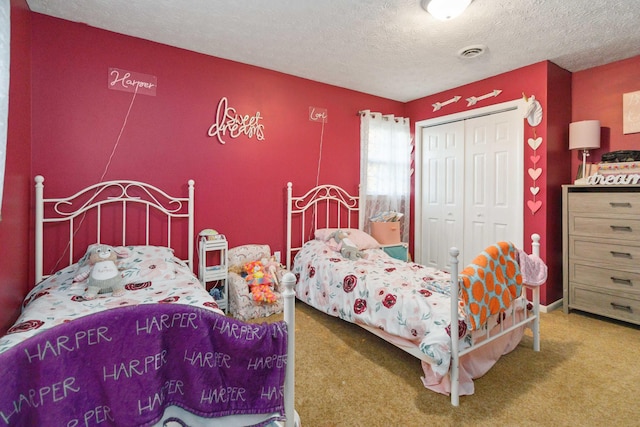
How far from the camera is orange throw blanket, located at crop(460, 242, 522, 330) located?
1763 millimetres

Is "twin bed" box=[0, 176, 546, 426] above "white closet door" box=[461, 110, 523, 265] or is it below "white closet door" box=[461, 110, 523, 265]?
below

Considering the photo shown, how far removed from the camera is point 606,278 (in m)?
2.85

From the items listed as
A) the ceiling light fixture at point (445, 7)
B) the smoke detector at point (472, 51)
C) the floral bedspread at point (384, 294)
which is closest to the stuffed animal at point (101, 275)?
the floral bedspread at point (384, 294)

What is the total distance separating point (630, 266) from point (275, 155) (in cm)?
334

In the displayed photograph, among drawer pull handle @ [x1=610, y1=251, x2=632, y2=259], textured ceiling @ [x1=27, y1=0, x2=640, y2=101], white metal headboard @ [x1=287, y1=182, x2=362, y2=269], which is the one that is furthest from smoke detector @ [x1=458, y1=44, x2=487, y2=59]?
drawer pull handle @ [x1=610, y1=251, x2=632, y2=259]

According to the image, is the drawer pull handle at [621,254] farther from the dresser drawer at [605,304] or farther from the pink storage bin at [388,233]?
the pink storage bin at [388,233]

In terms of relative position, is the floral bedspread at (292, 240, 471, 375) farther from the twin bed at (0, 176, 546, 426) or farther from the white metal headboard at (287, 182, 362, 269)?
the white metal headboard at (287, 182, 362, 269)

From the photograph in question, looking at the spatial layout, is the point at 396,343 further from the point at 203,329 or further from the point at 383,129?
the point at 383,129

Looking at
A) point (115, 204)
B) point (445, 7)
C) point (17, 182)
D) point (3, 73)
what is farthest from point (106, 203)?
point (445, 7)

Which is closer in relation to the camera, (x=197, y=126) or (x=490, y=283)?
(x=490, y=283)

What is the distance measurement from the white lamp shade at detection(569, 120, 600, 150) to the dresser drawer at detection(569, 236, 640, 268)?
90 cm

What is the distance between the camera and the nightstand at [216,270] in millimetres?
2846

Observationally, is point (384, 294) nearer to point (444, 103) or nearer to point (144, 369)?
point (144, 369)

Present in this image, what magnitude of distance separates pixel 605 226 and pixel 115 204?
4187mm
